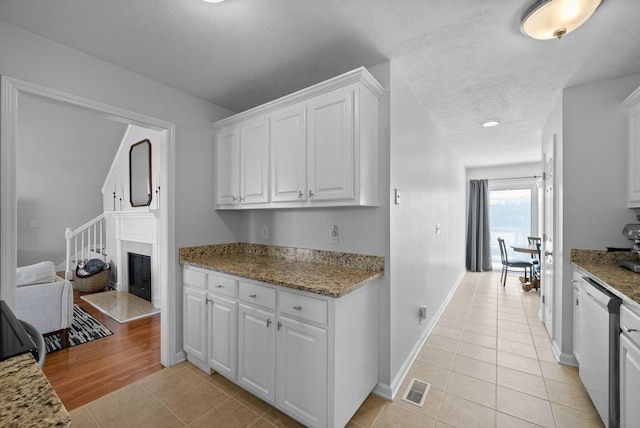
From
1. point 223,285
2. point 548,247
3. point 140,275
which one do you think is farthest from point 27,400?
point 140,275

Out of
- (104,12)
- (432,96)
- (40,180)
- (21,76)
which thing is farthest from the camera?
(40,180)

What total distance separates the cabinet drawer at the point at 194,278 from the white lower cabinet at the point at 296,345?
5 centimetres

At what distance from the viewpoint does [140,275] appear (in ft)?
14.6

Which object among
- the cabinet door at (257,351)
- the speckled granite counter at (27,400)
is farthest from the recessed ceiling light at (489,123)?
the speckled granite counter at (27,400)

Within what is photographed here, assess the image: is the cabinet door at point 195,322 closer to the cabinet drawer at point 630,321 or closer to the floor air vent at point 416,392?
the floor air vent at point 416,392

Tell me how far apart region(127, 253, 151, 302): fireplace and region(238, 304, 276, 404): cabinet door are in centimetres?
296

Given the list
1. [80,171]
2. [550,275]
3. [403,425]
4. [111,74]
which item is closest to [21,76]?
[111,74]

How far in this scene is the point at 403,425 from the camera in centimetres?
180

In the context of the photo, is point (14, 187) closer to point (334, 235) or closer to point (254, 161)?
point (254, 161)

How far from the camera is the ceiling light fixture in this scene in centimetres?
141

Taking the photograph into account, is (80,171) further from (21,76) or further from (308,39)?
(308,39)

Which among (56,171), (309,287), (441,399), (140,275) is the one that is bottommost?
(441,399)

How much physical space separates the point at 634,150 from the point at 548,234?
1.16 m

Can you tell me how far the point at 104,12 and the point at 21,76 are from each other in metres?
0.69
